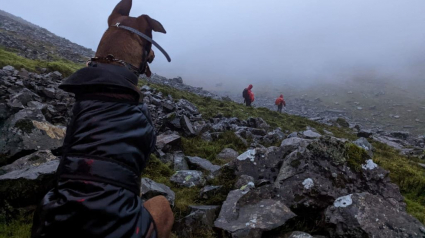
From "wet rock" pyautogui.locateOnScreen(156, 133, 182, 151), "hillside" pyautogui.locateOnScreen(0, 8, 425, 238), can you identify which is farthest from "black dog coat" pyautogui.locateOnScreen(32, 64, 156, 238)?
"wet rock" pyautogui.locateOnScreen(156, 133, 182, 151)

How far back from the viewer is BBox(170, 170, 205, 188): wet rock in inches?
220

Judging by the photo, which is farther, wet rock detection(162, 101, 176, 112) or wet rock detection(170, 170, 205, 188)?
wet rock detection(162, 101, 176, 112)

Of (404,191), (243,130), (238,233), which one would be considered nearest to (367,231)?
(238,233)

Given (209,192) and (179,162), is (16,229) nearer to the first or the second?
(209,192)

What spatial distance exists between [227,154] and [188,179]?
9.59 feet

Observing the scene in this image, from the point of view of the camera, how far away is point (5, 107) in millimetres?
5832

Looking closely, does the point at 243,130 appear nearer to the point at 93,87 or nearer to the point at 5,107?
the point at 5,107

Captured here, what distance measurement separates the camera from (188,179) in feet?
18.8

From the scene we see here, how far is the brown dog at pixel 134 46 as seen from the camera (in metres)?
2.73

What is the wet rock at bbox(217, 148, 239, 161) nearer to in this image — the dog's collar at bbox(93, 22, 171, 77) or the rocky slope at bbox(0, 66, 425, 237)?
the rocky slope at bbox(0, 66, 425, 237)

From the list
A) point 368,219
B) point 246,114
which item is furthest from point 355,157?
point 246,114

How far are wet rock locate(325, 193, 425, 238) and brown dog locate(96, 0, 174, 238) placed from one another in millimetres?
2239

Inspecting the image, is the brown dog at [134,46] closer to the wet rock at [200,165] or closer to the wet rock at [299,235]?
the wet rock at [299,235]

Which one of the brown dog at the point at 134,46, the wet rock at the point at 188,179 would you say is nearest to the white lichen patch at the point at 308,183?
the wet rock at the point at 188,179
